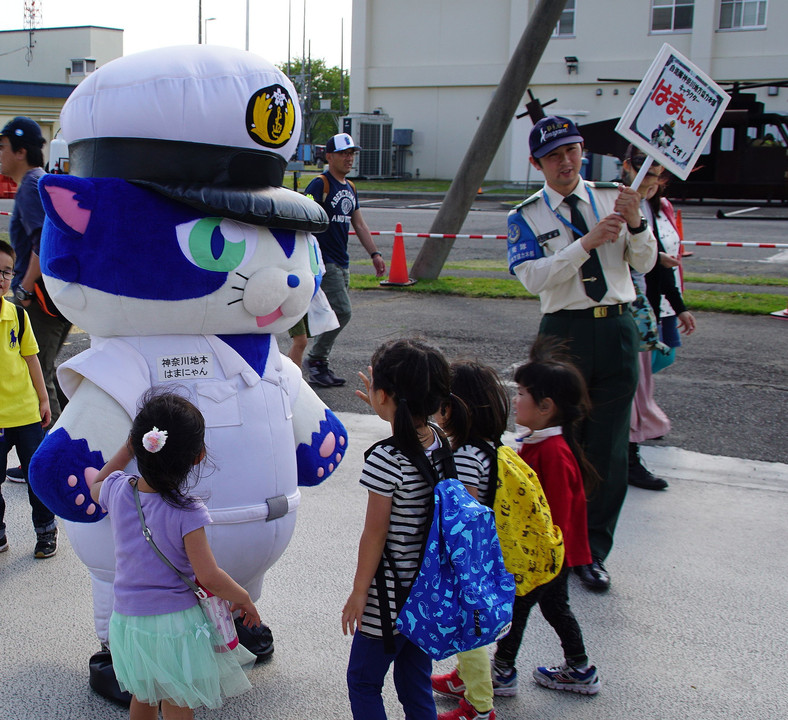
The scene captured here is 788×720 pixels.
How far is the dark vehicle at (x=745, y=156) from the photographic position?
71.4 feet

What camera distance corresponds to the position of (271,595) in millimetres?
3611

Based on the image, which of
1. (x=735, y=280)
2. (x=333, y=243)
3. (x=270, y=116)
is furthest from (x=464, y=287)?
(x=270, y=116)

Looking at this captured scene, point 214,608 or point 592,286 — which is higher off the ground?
point 592,286

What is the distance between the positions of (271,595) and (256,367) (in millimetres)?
1146

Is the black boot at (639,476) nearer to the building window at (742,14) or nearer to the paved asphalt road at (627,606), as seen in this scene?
the paved asphalt road at (627,606)

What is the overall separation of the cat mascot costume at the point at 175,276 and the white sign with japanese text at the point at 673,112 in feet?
5.41

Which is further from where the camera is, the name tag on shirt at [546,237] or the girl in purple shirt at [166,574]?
the name tag on shirt at [546,237]

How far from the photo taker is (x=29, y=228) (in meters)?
4.55

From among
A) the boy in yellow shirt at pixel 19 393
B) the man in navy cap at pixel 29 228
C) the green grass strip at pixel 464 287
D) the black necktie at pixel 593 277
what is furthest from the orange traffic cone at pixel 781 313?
the boy in yellow shirt at pixel 19 393

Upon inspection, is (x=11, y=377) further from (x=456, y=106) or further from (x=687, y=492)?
(x=456, y=106)

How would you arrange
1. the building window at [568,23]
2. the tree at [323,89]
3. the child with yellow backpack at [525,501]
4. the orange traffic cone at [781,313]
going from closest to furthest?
1. the child with yellow backpack at [525,501]
2. the orange traffic cone at [781,313]
3. the building window at [568,23]
4. the tree at [323,89]

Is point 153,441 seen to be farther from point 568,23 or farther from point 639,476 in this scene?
point 568,23

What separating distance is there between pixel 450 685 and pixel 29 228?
125 inches

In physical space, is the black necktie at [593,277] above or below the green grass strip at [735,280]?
above
